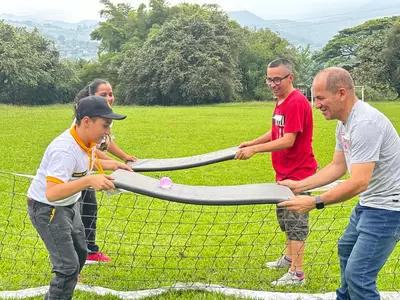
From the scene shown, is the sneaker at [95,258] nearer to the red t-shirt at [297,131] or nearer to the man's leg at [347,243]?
the red t-shirt at [297,131]

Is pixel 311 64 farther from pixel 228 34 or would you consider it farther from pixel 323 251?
pixel 323 251

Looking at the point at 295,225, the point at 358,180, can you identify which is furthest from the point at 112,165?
the point at 358,180

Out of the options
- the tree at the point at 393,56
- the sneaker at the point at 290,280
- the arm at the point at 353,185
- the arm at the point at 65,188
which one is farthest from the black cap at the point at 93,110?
the tree at the point at 393,56

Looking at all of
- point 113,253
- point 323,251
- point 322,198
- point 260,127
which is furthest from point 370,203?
point 260,127

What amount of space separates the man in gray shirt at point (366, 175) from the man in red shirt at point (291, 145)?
3.12ft

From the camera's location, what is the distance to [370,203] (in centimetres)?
287

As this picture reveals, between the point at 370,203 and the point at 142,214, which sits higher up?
the point at 370,203

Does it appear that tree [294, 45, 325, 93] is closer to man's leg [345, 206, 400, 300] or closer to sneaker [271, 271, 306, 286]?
sneaker [271, 271, 306, 286]

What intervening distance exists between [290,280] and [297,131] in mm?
1284

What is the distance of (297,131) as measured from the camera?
12.6ft

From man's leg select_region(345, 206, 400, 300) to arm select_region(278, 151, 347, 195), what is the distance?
52 cm

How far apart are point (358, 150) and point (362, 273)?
74cm

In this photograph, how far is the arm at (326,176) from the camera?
10.9 ft

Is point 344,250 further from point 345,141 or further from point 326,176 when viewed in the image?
point 345,141
